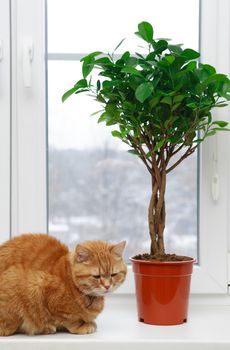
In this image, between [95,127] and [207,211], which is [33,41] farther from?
[207,211]

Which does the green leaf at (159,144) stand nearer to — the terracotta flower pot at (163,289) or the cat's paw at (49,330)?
the terracotta flower pot at (163,289)

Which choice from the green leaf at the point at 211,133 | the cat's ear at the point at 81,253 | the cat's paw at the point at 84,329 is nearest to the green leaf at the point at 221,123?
the green leaf at the point at 211,133

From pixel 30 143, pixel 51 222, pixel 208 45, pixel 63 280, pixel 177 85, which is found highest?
pixel 208 45

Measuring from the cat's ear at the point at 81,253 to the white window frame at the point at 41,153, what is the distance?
369 millimetres

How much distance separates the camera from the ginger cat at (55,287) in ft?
5.09

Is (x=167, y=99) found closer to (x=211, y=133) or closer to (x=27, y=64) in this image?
(x=211, y=133)

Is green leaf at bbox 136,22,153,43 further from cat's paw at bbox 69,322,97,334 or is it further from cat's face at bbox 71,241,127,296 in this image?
cat's paw at bbox 69,322,97,334

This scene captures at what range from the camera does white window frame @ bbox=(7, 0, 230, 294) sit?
191 cm

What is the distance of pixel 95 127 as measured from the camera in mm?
1971

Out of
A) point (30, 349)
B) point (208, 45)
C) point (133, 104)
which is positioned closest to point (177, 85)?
point (133, 104)

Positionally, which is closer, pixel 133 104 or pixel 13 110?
pixel 133 104

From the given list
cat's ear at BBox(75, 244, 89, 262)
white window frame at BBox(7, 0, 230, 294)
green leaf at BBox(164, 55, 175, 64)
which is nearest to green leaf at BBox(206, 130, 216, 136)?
white window frame at BBox(7, 0, 230, 294)

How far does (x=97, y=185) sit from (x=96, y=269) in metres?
0.47

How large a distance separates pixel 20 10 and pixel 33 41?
109mm
